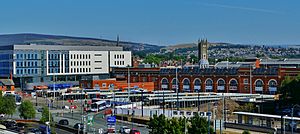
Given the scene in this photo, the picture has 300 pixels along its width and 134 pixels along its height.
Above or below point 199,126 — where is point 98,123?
below

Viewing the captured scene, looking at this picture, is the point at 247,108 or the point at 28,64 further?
the point at 28,64

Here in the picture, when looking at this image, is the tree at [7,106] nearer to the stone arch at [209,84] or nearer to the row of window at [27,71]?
the stone arch at [209,84]

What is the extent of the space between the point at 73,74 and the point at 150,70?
19.1 meters

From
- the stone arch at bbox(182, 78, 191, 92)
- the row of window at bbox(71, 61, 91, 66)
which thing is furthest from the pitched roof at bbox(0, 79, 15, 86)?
the stone arch at bbox(182, 78, 191, 92)

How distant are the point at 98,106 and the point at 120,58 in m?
54.1

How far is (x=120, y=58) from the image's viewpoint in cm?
13112

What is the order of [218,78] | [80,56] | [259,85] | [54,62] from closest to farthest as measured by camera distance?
1. [259,85]
2. [218,78]
3. [54,62]
4. [80,56]

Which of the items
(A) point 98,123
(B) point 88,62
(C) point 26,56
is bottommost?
(A) point 98,123

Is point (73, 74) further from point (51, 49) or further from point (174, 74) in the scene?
point (174, 74)

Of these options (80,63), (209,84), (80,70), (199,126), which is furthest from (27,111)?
(80,63)

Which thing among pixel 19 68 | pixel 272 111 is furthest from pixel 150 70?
pixel 272 111

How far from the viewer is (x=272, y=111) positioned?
7275 centimetres

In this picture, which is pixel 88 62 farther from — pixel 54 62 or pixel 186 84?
pixel 186 84

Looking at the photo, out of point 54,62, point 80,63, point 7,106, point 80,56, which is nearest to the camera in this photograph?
point 7,106
